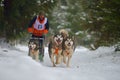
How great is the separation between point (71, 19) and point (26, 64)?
113 feet

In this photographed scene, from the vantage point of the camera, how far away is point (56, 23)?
43.8 metres

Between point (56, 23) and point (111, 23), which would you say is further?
point (56, 23)

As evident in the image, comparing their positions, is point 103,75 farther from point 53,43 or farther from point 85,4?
point 85,4

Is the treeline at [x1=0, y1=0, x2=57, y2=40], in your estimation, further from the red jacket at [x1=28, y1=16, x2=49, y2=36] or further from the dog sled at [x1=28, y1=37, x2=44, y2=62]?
the dog sled at [x1=28, y1=37, x2=44, y2=62]

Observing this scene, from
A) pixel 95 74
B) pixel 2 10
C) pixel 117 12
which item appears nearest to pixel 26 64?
pixel 95 74

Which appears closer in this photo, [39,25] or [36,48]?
[36,48]

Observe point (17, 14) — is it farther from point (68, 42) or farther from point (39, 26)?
point (68, 42)

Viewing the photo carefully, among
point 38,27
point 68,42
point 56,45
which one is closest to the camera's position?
point 56,45

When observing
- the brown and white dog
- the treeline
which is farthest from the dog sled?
the treeline

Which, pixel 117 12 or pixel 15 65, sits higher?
pixel 117 12

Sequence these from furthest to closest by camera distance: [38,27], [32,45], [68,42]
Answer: [38,27], [32,45], [68,42]

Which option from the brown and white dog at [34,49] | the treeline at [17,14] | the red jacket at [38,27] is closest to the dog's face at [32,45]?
the brown and white dog at [34,49]

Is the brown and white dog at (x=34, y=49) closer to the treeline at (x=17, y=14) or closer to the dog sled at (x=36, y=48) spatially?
the dog sled at (x=36, y=48)

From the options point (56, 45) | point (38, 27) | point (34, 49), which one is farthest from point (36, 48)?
point (56, 45)
